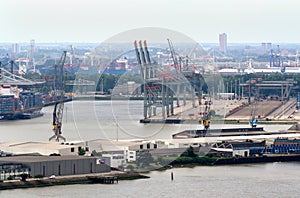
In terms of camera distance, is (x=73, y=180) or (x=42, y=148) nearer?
(x=73, y=180)

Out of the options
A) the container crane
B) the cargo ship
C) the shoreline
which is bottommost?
the shoreline

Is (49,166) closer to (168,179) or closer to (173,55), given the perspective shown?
(168,179)

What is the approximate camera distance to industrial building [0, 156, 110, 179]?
11.1 metres

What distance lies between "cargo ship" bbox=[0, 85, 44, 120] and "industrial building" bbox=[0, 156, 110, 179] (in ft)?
28.9

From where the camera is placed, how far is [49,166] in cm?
1123

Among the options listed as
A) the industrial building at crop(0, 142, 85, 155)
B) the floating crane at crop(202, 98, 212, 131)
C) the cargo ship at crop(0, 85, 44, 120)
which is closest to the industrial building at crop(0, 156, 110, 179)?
the industrial building at crop(0, 142, 85, 155)

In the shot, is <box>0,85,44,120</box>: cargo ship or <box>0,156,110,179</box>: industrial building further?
<box>0,85,44,120</box>: cargo ship

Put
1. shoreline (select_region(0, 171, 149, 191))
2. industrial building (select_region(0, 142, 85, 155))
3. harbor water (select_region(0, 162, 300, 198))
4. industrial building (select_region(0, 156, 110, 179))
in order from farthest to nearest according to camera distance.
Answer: industrial building (select_region(0, 142, 85, 155)), industrial building (select_region(0, 156, 110, 179)), shoreline (select_region(0, 171, 149, 191)), harbor water (select_region(0, 162, 300, 198))

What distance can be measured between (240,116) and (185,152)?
23.4 ft

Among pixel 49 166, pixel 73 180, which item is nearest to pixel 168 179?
pixel 73 180

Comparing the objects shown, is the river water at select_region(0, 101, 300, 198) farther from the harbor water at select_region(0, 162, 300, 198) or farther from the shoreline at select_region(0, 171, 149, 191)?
the shoreline at select_region(0, 171, 149, 191)

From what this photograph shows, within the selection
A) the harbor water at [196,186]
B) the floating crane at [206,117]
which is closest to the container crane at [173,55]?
the floating crane at [206,117]

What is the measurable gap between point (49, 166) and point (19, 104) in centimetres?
1013

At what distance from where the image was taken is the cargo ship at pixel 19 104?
20.6 m
